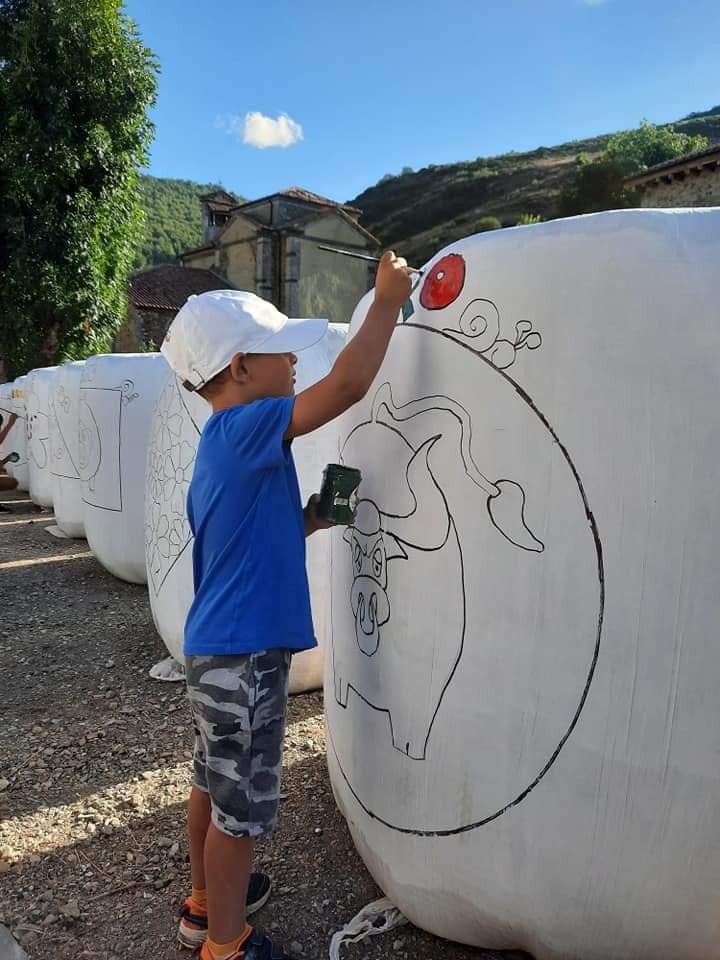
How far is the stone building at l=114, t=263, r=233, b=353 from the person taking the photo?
65.7 feet

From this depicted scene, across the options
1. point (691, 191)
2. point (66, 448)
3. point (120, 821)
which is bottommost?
point (120, 821)

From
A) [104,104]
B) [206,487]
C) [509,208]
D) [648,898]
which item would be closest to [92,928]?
[206,487]

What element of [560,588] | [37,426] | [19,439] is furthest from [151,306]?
[560,588]

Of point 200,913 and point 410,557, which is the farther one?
point 200,913

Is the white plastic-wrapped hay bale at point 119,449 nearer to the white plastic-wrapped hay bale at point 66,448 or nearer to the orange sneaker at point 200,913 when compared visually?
the white plastic-wrapped hay bale at point 66,448

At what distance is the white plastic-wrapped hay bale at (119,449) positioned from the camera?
14.7 ft

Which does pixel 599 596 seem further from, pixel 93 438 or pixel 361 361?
pixel 93 438

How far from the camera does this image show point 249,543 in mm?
1500

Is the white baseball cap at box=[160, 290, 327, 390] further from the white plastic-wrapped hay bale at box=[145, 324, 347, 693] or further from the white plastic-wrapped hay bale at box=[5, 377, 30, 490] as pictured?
the white plastic-wrapped hay bale at box=[5, 377, 30, 490]

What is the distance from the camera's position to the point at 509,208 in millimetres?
49031

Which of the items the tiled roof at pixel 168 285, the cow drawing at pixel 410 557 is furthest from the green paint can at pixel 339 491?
the tiled roof at pixel 168 285

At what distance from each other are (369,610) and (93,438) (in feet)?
11.9

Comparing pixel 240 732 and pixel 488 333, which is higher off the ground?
pixel 488 333

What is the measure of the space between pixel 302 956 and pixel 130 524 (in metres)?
3.27
